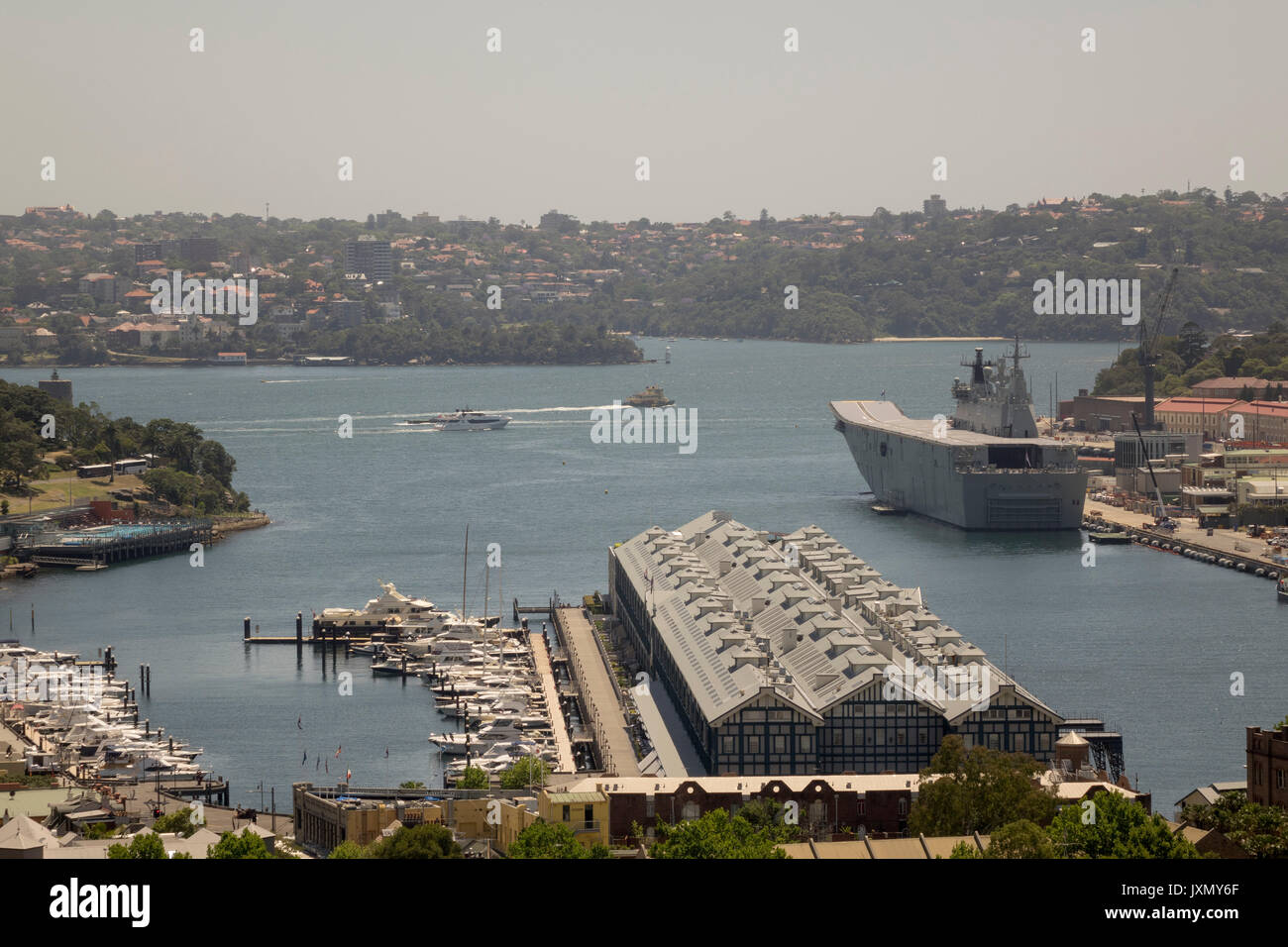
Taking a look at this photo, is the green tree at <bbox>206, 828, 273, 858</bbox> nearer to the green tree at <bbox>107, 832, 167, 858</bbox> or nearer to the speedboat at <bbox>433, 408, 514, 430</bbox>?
the green tree at <bbox>107, 832, 167, 858</bbox>

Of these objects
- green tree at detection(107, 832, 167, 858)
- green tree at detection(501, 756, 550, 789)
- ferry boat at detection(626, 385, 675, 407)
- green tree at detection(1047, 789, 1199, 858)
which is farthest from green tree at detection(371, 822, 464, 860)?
ferry boat at detection(626, 385, 675, 407)

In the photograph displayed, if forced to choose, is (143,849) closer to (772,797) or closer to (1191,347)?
(772,797)

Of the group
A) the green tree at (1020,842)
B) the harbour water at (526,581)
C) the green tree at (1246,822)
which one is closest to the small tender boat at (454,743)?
the harbour water at (526,581)

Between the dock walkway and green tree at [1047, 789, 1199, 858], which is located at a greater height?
green tree at [1047, 789, 1199, 858]

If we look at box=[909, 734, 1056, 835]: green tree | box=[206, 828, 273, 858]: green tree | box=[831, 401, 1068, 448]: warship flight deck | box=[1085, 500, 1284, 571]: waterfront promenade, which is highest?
box=[831, 401, 1068, 448]: warship flight deck

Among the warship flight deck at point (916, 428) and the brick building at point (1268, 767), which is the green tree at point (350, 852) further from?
the warship flight deck at point (916, 428)
